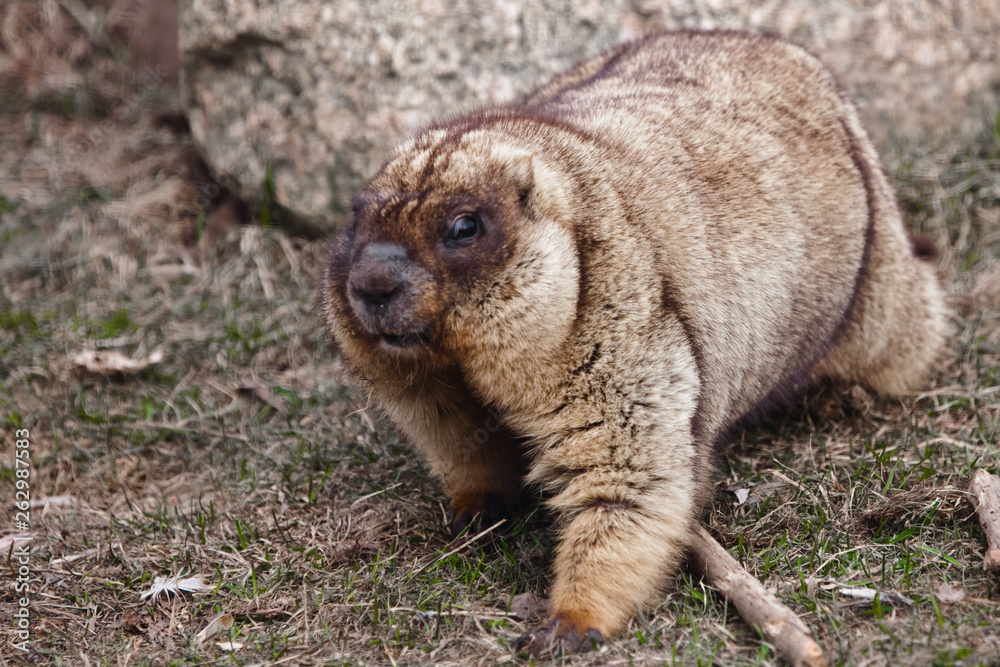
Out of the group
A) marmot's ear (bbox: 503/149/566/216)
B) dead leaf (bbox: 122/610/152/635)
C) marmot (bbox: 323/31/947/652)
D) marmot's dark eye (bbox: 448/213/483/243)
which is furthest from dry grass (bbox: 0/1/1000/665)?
marmot's ear (bbox: 503/149/566/216)

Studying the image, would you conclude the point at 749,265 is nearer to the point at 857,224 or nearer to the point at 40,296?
the point at 857,224

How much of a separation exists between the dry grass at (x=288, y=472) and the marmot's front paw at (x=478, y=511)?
3.9 inches

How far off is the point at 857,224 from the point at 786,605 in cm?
229

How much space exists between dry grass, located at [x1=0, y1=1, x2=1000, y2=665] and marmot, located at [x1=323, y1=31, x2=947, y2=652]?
0.41 meters

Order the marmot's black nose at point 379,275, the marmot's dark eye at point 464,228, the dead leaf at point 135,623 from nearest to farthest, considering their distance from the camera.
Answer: the marmot's black nose at point 379,275, the marmot's dark eye at point 464,228, the dead leaf at point 135,623

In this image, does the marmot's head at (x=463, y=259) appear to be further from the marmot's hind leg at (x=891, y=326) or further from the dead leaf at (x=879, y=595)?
the marmot's hind leg at (x=891, y=326)

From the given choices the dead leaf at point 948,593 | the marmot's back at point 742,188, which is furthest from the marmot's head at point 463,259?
the dead leaf at point 948,593

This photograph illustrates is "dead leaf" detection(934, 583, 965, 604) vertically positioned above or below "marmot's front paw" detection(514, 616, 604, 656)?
above

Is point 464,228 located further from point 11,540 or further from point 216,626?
point 11,540

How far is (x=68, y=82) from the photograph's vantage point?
900 cm

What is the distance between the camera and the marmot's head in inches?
153

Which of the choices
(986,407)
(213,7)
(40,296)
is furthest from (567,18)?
(40,296)

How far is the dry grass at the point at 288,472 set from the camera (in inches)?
164

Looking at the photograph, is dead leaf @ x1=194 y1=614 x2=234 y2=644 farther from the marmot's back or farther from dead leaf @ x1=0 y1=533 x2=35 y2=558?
the marmot's back
